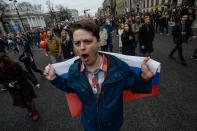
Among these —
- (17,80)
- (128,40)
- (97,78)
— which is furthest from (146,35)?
(97,78)

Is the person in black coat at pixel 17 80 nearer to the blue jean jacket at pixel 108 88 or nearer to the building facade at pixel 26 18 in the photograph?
the blue jean jacket at pixel 108 88

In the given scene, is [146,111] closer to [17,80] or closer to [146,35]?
Result: [17,80]

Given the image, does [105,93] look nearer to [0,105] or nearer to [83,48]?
[83,48]

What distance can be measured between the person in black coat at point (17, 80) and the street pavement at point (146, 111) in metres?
0.47

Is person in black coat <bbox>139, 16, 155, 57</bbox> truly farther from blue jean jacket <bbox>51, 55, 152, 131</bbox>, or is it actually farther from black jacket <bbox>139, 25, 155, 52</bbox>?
blue jean jacket <bbox>51, 55, 152, 131</bbox>

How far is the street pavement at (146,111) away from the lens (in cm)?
359

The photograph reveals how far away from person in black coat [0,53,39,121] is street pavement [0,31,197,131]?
1.56 feet

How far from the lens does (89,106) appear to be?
67.6 inches

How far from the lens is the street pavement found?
3.59 meters

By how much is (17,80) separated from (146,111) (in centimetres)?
284

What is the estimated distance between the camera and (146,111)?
13.4 feet

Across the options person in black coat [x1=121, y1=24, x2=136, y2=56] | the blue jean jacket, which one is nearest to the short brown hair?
the blue jean jacket

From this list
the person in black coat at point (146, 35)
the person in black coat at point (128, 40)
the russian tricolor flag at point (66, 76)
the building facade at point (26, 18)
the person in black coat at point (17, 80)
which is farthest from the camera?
the building facade at point (26, 18)

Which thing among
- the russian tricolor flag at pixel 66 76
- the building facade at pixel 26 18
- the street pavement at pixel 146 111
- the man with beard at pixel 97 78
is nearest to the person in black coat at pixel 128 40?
the street pavement at pixel 146 111
